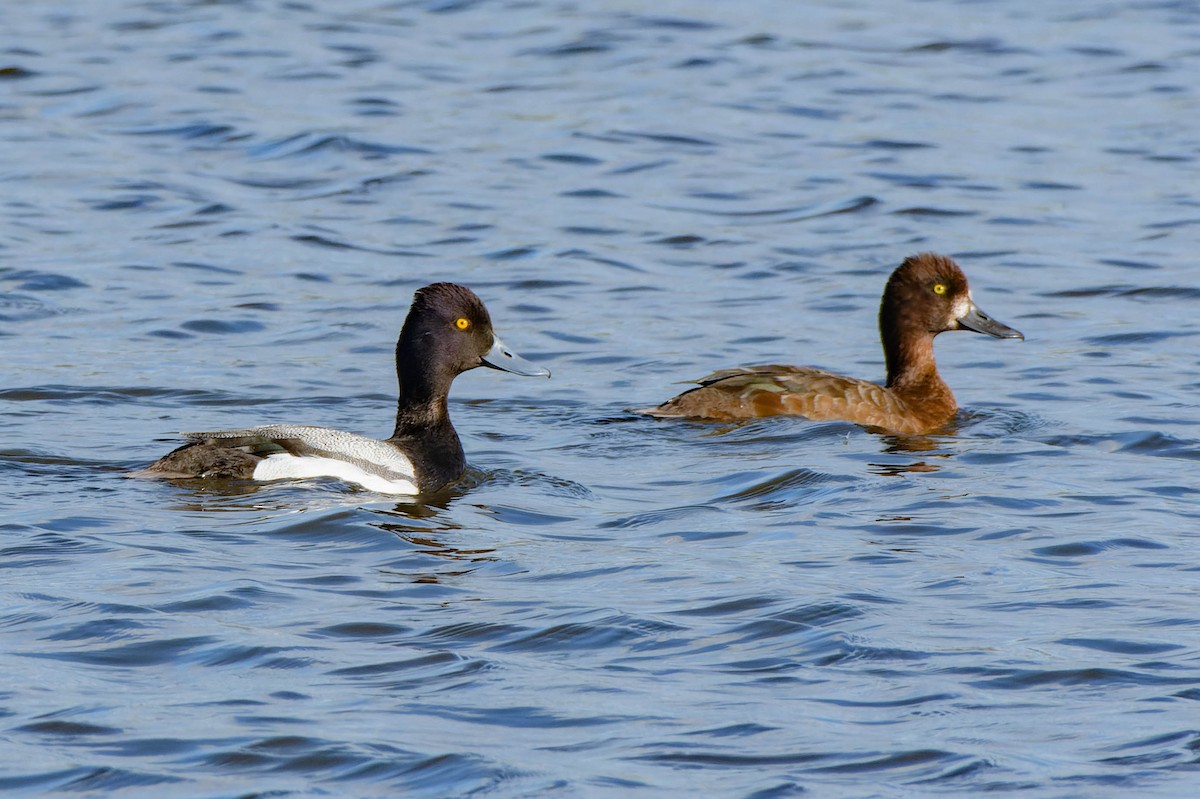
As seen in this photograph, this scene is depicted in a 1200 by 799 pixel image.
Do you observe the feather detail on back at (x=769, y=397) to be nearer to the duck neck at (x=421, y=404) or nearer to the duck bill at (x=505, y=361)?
the duck bill at (x=505, y=361)

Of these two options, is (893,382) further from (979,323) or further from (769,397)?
(769,397)

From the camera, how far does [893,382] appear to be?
461 inches

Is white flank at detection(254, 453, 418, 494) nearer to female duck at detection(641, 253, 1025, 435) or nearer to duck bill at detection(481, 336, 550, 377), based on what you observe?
duck bill at detection(481, 336, 550, 377)

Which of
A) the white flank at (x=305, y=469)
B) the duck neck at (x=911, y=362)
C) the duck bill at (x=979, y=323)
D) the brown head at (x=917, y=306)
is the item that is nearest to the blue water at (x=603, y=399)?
the white flank at (x=305, y=469)

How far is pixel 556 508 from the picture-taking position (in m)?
9.03

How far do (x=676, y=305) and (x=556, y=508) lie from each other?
189 inches

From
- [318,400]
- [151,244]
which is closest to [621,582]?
[318,400]

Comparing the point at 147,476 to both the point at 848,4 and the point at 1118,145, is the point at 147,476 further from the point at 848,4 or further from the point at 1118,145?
the point at 848,4

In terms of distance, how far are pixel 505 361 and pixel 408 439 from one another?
72 centimetres

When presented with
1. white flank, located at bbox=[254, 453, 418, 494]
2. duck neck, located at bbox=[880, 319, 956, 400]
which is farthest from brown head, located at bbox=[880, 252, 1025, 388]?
white flank, located at bbox=[254, 453, 418, 494]

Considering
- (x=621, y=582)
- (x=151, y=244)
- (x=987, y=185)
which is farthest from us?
(x=987, y=185)

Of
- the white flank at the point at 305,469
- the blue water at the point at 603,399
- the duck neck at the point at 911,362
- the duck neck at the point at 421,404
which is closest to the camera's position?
the blue water at the point at 603,399

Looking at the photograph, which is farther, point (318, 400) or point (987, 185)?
point (987, 185)

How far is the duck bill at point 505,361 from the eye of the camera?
1018cm
